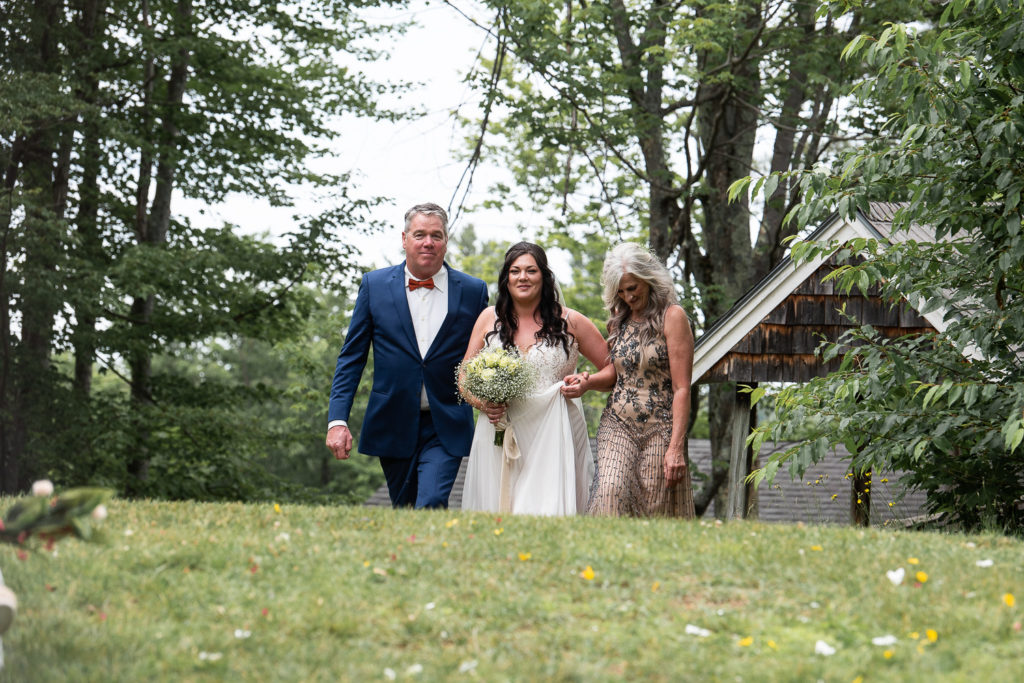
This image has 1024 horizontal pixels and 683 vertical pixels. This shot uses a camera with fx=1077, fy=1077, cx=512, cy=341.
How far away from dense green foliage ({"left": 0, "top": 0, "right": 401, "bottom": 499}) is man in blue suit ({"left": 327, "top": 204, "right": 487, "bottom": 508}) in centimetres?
905

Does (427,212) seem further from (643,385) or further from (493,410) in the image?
(643,385)

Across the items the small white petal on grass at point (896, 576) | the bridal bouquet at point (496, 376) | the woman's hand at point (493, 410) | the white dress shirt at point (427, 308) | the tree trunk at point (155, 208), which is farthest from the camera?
the tree trunk at point (155, 208)

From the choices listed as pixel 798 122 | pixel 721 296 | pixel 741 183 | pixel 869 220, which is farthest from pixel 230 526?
pixel 798 122

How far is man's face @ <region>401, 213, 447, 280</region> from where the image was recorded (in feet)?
22.9

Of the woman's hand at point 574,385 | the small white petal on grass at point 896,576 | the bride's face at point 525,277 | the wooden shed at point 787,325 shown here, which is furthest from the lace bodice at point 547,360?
the wooden shed at point 787,325

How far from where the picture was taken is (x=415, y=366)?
6977 millimetres

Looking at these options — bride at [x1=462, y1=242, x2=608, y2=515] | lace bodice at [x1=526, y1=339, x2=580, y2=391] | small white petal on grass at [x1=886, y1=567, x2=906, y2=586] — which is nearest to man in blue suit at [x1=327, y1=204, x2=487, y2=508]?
bride at [x1=462, y1=242, x2=608, y2=515]

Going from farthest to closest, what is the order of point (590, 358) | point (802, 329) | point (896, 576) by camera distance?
point (802, 329) → point (590, 358) → point (896, 576)

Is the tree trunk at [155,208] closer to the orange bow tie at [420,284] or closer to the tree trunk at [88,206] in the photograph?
the tree trunk at [88,206]

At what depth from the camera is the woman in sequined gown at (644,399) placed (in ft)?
22.2

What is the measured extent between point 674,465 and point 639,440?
28 cm

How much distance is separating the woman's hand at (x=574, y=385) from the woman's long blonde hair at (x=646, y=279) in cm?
46

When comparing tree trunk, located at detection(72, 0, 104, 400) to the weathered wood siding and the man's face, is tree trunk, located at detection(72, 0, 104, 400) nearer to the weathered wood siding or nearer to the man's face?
the weathered wood siding

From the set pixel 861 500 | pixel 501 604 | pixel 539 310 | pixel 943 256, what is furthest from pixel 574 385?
pixel 861 500
